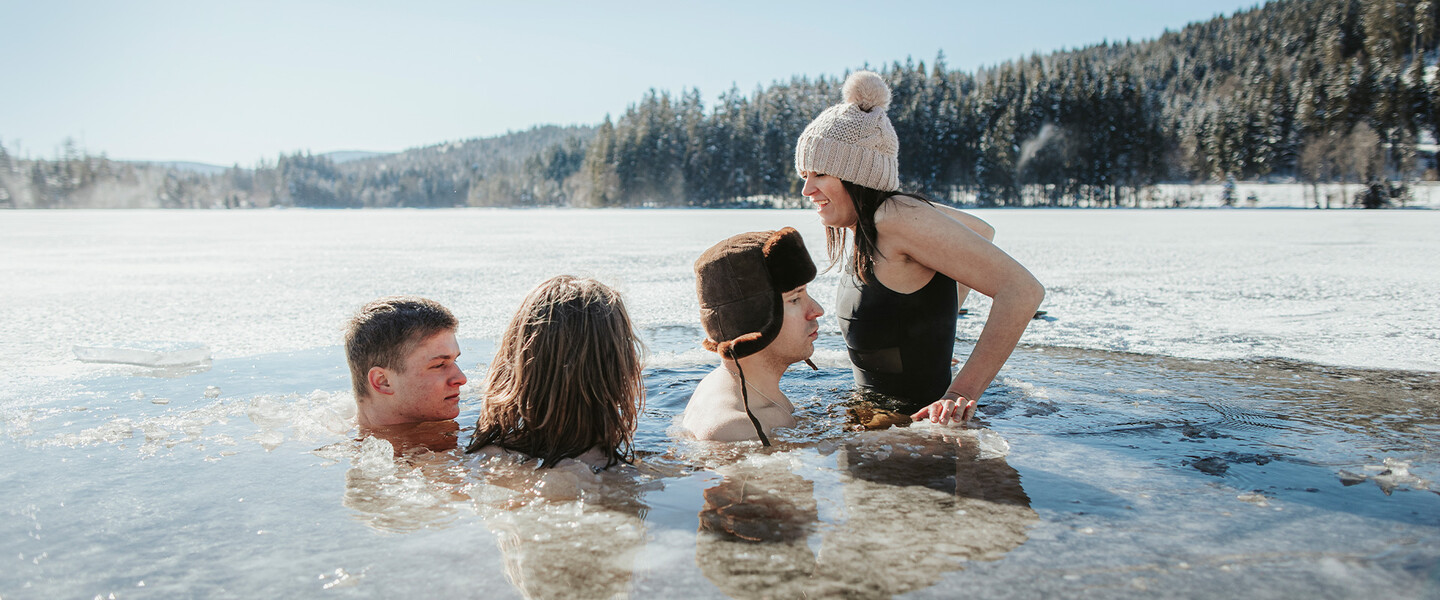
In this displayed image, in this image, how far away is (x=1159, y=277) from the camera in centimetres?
1014

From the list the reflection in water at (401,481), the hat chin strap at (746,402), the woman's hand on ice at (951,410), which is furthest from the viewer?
the hat chin strap at (746,402)

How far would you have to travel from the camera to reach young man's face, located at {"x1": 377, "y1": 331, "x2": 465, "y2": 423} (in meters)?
3.54

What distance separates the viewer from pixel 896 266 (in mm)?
3566

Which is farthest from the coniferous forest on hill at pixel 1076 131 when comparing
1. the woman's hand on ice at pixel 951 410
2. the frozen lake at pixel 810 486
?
the woman's hand on ice at pixel 951 410

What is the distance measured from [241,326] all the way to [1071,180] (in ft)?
221

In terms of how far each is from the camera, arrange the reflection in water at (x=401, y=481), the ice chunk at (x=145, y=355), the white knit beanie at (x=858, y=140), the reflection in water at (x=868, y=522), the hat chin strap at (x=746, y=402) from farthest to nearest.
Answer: the ice chunk at (x=145, y=355)
the white knit beanie at (x=858, y=140)
the hat chin strap at (x=746, y=402)
the reflection in water at (x=401, y=481)
the reflection in water at (x=868, y=522)

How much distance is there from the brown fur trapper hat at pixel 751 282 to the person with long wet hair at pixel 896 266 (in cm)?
38

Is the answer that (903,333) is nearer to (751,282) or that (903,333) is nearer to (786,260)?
(786,260)

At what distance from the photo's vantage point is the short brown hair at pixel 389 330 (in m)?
3.47

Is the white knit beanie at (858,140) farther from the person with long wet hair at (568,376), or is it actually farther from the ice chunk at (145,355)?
the ice chunk at (145,355)

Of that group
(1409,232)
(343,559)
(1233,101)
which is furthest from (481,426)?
(1233,101)

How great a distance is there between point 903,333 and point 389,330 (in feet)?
7.21

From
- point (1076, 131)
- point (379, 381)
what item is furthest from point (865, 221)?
point (1076, 131)

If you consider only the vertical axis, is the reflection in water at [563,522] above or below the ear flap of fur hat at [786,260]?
below
